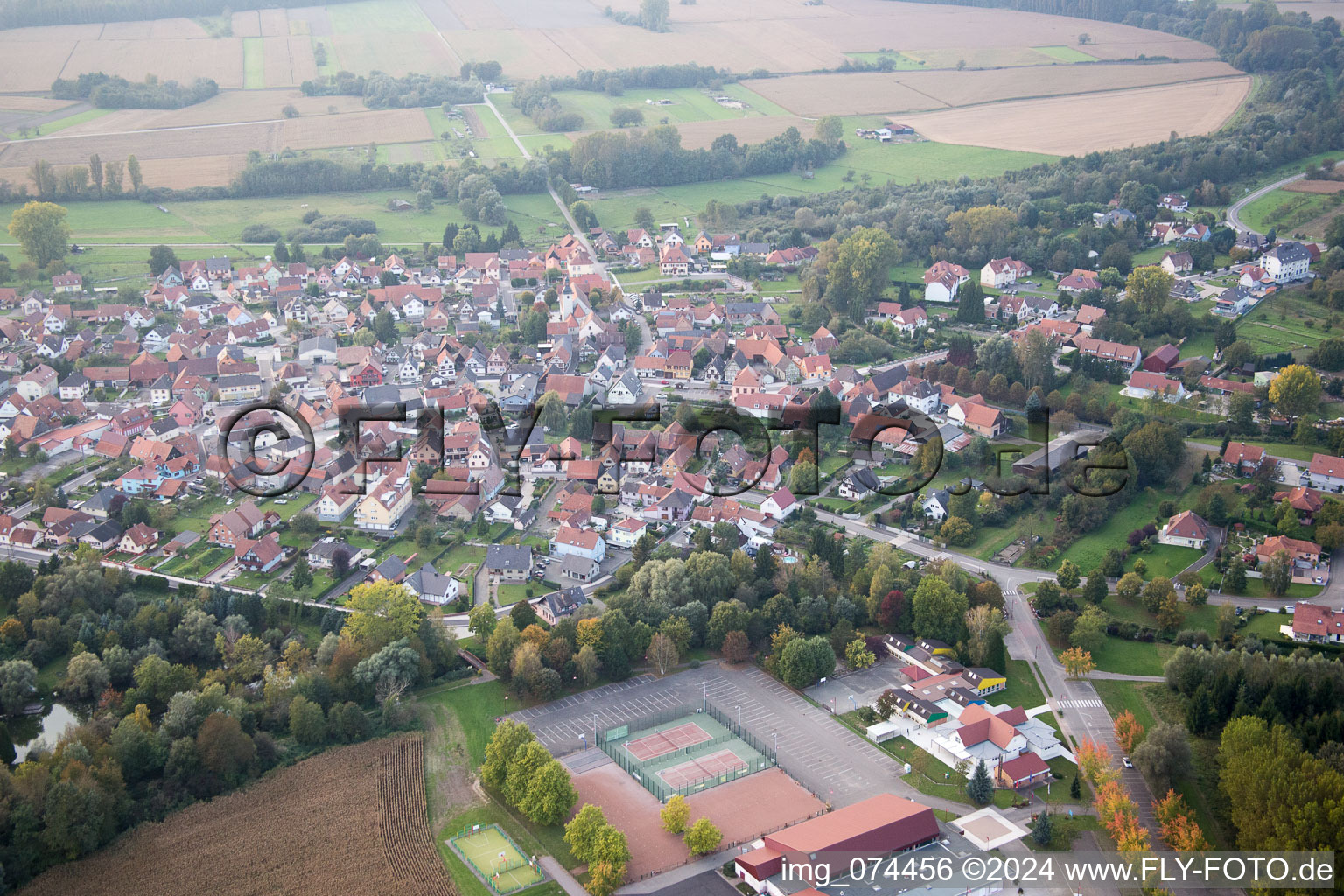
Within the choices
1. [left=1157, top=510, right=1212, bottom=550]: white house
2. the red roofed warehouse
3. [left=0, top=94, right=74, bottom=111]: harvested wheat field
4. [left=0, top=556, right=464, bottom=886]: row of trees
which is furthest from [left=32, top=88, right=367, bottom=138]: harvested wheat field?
the red roofed warehouse

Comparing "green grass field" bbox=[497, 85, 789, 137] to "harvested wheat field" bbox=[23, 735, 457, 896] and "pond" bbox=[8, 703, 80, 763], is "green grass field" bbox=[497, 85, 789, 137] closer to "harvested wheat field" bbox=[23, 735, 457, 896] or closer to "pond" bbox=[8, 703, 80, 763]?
"pond" bbox=[8, 703, 80, 763]

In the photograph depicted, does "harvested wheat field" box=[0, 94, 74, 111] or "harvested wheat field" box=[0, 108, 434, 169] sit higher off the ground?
"harvested wheat field" box=[0, 94, 74, 111]

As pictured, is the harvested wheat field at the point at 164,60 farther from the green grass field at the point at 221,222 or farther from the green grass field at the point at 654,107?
the green grass field at the point at 221,222

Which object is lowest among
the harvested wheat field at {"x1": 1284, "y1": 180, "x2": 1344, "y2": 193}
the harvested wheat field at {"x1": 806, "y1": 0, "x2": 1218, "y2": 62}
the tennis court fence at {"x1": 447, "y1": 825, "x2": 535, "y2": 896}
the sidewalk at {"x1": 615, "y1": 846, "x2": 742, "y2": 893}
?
the sidewalk at {"x1": 615, "y1": 846, "x2": 742, "y2": 893}

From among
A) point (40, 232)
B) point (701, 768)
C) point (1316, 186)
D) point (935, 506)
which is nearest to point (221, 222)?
point (40, 232)

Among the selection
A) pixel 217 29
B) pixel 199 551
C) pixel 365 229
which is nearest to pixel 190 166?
pixel 365 229
